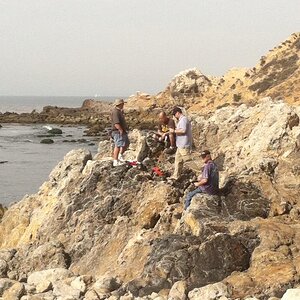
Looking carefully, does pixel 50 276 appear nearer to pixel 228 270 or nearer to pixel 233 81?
pixel 228 270

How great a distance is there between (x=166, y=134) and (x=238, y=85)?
59335 millimetres

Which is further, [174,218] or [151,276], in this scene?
[174,218]

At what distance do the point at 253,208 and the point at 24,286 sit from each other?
17.5 ft

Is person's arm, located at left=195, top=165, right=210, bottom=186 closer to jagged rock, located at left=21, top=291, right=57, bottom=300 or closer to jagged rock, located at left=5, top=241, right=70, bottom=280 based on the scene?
jagged rock, located at left=5, top=241, right=70, bottom=280

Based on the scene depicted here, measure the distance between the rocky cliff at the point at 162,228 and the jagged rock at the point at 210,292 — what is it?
2 centimetres

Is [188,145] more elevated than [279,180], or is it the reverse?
[188,145]

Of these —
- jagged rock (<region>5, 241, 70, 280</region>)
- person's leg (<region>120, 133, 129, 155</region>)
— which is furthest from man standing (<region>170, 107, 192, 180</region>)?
jagged rock (<region>5, 241, 70, 280</region>)

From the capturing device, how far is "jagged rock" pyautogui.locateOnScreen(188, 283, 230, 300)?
30.7 ft

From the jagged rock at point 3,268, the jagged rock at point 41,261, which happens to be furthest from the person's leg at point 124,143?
the jagged rock at point 3,268

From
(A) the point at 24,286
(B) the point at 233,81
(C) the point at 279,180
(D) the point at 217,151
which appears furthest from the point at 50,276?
(B) the point at 233,81

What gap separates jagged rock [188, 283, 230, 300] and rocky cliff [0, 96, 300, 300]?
0.02m

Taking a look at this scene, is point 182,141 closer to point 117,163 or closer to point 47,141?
point 117,163

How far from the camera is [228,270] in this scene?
10156mm

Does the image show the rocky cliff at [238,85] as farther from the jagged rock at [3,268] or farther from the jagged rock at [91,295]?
the jagged rock at [91,295]
